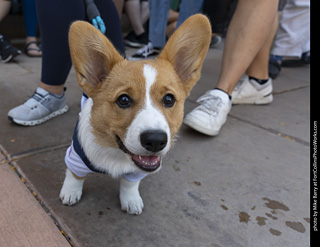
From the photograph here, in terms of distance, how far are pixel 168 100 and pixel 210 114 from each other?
1184 millimetres

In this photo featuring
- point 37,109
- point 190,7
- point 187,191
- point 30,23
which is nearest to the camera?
point 187,191

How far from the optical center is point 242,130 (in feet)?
9.98

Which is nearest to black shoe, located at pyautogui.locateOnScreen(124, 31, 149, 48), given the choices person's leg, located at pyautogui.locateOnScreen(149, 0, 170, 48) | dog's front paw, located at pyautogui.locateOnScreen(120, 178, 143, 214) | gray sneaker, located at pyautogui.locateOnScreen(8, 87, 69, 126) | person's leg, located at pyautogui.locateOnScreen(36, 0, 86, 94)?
person's leg, located at pyautogui.locateOnScreen(149, 0, 170, 48)

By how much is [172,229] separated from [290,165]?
1.32m

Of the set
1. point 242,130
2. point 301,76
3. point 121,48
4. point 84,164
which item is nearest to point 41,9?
point 121,48

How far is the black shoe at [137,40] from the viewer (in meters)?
6.55

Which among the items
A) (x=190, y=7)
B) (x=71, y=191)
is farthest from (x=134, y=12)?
(x=71, y=191)

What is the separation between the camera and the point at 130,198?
177cm

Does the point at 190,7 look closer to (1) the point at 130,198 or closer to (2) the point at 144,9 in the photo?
(1) the point at 130,198

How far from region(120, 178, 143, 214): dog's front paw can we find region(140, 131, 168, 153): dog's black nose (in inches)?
18.1

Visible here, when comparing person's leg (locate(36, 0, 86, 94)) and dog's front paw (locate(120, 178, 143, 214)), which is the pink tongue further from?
person's leg (locate(36, 0, 86, 94))

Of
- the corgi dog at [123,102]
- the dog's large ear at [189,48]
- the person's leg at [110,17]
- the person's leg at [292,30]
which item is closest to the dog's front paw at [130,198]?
the corgi dog at [123,102]

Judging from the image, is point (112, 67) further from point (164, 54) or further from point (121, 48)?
point (121, 48)
